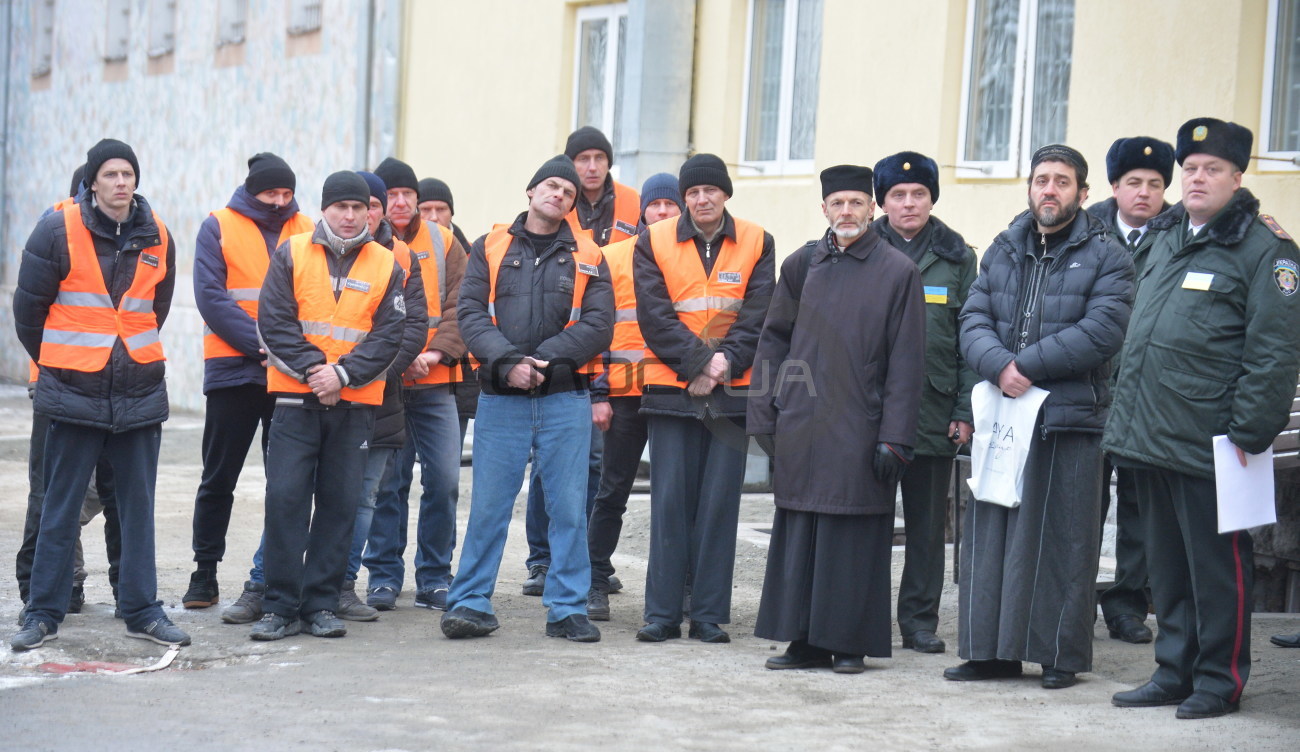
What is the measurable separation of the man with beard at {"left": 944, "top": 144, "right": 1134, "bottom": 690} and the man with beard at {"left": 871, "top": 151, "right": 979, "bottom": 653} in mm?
729

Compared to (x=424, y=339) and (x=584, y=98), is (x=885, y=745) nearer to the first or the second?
(x=424, y=339)

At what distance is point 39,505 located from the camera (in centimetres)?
756

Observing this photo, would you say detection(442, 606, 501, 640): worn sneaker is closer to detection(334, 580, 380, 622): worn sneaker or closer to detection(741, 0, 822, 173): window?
detection(334, 580, 380, 622): worn sneaker

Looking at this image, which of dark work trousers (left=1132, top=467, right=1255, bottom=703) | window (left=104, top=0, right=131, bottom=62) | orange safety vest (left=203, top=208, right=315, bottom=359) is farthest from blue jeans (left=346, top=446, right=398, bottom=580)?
window (left=104, top=0, right=131, bottom=62)

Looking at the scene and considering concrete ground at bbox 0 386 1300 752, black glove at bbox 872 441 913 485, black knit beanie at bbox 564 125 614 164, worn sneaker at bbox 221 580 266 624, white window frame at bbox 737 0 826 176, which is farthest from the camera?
white window frame at bbox 737 0 826 176

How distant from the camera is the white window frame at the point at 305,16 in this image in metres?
18.4

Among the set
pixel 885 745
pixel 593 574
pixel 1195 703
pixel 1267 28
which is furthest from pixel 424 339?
pixel 1267 28

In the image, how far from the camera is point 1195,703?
19.6 feet

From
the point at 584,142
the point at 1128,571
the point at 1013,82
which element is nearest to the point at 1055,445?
the point at 1128,571

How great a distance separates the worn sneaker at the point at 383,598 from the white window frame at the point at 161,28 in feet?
50.2

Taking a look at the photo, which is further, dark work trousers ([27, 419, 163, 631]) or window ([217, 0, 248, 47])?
window ([217, 0, 248, 47])

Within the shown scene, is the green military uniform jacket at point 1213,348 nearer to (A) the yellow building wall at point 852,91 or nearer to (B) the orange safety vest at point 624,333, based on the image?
(B) the orange safety vest at point 624,333

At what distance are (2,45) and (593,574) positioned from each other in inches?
812

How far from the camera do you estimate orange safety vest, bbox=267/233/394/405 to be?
7211mm
